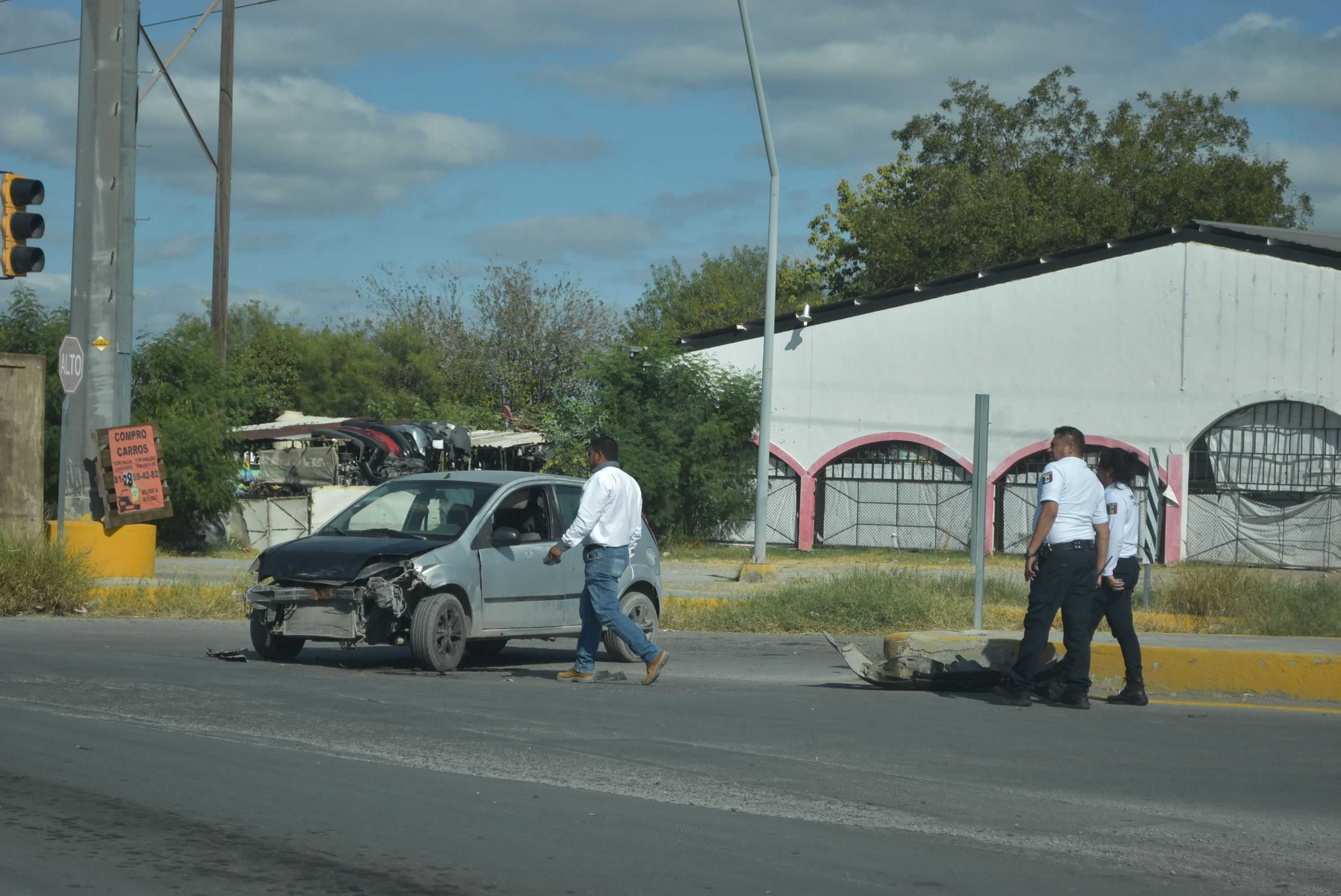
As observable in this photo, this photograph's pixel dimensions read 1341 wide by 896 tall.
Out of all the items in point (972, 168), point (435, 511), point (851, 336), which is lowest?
point (435, 511)

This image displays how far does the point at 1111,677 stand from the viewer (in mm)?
Answer: 10664

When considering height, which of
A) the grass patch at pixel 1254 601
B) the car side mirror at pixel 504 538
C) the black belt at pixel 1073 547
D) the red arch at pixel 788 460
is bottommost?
the grass patch at pixel 1254 601

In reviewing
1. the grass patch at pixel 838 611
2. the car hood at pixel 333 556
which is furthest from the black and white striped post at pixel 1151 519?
the car hood at pixel 333 556

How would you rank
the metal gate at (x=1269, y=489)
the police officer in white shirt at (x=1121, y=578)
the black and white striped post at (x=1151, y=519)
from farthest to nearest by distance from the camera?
the metal gate at (x=1269, y=489) → the black and white striped post at (x=1151, y=519) → the police officer in white shirt at (x=1121, y=578)

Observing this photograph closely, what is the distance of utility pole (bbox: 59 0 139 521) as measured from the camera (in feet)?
53.9

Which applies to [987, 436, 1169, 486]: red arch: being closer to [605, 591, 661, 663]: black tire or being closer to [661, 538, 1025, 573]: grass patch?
[661, 538, 1025, 573]: grass patch

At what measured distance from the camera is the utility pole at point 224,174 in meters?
28.2

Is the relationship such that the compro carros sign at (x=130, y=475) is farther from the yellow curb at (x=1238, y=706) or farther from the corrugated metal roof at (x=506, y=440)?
the corrugated metal roof at (x=506, y=440)

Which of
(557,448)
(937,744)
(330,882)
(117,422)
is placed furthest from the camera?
(557,448)

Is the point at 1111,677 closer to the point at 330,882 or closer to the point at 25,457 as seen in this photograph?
the point at 330,882

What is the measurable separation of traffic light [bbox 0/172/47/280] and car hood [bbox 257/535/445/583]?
559 cm

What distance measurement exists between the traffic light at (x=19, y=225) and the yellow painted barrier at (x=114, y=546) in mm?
3097

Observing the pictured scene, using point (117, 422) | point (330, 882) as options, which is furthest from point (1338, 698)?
point (117, 422)

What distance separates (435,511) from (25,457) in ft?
28.7
